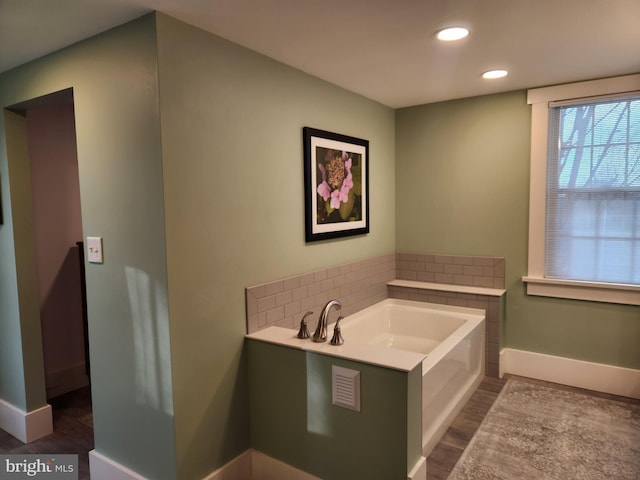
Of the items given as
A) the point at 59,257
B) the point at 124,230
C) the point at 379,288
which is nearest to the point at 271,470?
the point at 124,230

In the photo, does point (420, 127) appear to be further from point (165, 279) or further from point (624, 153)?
point (165, 279)

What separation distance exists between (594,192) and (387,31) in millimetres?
2048

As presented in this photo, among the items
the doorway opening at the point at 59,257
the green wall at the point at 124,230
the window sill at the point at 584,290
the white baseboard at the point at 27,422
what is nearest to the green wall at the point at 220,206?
the green wall at the point at 124,230

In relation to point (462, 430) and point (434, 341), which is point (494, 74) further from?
point (462, 430)

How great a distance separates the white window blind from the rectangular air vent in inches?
82.2

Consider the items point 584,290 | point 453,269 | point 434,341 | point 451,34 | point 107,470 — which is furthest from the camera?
point 453,269

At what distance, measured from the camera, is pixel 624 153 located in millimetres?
3045

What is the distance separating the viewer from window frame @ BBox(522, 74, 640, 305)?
307cm

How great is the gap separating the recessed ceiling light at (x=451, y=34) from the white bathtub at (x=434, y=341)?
1731 mm

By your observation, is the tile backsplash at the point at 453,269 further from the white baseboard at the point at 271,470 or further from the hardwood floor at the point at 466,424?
the white baseboard at the point at 271,470

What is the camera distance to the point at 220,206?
2.21 meters

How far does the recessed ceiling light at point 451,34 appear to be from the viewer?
214 centimetres

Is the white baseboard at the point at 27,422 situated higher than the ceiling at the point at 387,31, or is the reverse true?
the ceiling at the point at 387,31

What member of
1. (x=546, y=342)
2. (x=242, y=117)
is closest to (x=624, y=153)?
(x=546, y=342)
